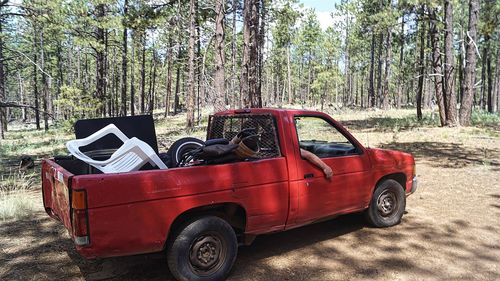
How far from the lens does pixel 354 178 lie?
5086 millimetres

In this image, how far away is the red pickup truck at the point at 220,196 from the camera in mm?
3354

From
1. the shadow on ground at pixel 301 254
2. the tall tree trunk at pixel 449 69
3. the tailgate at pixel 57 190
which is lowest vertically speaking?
the shadow on ground at pixel 301 254

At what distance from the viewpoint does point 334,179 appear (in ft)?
15.9

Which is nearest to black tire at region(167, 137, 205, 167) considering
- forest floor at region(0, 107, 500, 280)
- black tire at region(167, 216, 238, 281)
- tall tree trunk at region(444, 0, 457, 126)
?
black tire at region(167, 216, 238, 281)

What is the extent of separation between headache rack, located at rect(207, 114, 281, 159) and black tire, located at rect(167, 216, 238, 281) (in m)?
1.04

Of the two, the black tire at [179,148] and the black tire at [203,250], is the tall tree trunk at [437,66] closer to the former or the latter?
the black tire at [179,148]

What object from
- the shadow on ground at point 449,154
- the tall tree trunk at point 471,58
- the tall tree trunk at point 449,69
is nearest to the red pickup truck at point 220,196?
the shadow on ground at point 449,154

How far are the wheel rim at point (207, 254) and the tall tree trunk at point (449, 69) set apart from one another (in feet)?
52.0

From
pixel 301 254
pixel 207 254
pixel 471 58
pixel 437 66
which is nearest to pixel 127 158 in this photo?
pixel 207 254

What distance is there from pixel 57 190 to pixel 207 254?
1.72 meters

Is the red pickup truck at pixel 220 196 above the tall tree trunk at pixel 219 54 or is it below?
below

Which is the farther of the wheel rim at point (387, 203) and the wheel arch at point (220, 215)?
the wheel rim at point (387, 203)

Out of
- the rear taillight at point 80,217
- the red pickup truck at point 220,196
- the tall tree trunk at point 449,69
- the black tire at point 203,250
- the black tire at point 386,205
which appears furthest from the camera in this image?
the tall tree trunk at point 449,69

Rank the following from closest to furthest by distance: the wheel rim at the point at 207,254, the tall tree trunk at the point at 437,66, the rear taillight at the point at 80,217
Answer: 1. the rear taillight at the point at 80,217
2. the wheel rim at the point at 207,254
3. the tall tree trunk at the point at 437,66
